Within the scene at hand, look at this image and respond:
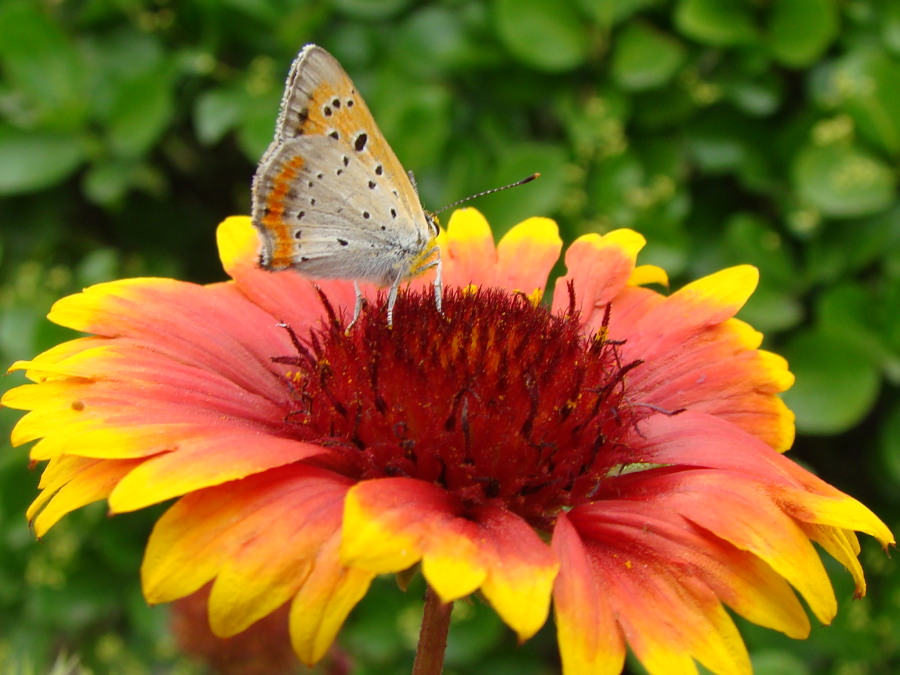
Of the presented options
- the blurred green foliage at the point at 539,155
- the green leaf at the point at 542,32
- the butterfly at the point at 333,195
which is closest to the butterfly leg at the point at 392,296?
the butterfly at the point at 333,195

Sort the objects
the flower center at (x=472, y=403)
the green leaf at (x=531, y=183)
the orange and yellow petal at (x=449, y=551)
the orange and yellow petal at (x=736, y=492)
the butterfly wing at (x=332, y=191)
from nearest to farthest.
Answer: the orange and yellow petal at (x=449, y=551) → the orange and yellow petal at (x=736, y=492) → the flower center at (x=472, y=403) → the butterfly wing at (x=332, y=191) → the green leaf at (x=531, y=183)

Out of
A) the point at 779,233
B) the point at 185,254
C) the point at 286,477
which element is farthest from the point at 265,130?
the point at 286,477

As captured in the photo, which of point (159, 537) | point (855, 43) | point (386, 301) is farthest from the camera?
point (855, 43)

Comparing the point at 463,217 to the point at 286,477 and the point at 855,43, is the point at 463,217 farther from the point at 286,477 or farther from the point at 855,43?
the point at 855,43

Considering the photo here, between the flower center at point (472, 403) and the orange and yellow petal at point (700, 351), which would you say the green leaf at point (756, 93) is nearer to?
the orange and yellow petal at point (700, 351)

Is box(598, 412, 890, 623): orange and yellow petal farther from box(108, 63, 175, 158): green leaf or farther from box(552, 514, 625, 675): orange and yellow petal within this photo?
box(108, 63, 175, 158): green leaf

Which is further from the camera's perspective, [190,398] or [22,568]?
[22,568]

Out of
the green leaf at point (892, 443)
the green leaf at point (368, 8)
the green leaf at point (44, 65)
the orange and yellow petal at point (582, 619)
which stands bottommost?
the green leaf at point (892, 443)
